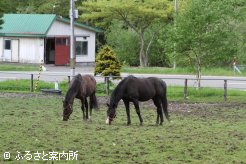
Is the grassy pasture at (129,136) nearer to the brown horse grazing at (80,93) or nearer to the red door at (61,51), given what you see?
the brown horse grazing at (80,93)

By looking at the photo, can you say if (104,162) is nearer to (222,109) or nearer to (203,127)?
(203,127)

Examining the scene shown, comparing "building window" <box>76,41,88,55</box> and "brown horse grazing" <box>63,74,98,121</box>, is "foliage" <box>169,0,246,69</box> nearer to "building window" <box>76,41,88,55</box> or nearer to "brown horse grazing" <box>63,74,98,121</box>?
"brown horse grazing" <box>63,74,98,121</box>

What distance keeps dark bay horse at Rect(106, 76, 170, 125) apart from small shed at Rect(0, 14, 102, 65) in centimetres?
3464

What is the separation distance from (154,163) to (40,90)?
20.0 meters

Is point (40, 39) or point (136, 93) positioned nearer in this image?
point (136, 93)

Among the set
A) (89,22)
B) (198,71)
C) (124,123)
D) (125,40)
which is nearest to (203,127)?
(124,123)

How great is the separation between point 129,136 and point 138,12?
117 feet

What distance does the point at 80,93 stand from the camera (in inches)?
786

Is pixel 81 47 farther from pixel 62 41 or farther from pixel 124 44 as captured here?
pixel 124 44

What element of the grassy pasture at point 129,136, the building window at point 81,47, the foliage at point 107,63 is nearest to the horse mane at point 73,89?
the grassy pasture at point 129,136

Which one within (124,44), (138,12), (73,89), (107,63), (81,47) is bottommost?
(73,89)

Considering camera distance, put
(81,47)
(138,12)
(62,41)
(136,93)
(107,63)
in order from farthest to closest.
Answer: (81,47) → (62,41) → (138,12) → (107,63) → (136,93)

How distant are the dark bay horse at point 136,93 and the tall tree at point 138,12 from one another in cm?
3119

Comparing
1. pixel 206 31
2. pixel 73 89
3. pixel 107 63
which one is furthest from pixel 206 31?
pixel 73 89
